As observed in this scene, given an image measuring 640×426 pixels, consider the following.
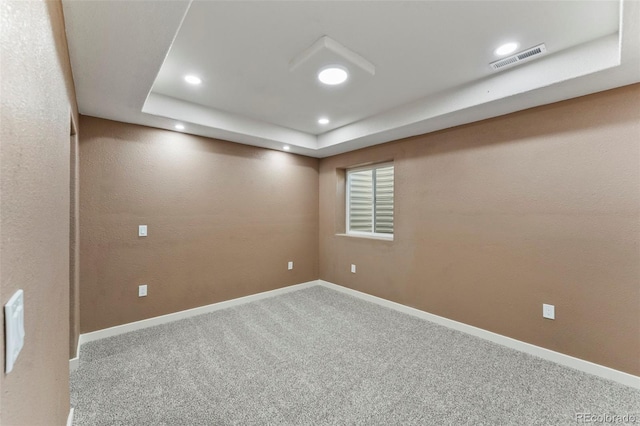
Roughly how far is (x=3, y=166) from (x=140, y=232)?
2.78 m

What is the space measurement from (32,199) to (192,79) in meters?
2.01

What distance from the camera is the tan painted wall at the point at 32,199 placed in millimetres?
537

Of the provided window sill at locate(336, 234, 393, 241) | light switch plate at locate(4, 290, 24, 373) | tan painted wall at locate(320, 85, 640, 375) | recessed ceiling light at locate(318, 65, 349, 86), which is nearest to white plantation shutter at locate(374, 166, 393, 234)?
window sill at locate(336, 234, 393, 241)

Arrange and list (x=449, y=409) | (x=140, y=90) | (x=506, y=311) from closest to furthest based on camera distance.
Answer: (x=449, y=409) < (x=140, y=90) < (x=506, y=311)

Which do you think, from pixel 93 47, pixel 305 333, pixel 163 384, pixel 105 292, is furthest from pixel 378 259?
pixel 93 47

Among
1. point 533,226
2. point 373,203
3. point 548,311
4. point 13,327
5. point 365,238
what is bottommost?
point 548,311

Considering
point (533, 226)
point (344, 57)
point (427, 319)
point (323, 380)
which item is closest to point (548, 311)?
point (533, 226)

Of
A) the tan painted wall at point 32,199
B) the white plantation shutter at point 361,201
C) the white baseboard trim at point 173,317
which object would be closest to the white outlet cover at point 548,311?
the white plantation shutter at point 361,201

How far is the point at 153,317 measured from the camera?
3008 millimetres

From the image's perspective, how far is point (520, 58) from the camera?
2.04 meters

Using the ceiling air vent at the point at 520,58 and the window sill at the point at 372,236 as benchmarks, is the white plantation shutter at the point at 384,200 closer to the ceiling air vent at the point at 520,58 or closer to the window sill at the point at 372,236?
the window sill at the point at 372,236

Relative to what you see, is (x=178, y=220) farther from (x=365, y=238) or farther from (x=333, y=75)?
(x=365, y=238)

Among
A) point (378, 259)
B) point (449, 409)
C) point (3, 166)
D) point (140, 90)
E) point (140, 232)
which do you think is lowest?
point (449, 409)

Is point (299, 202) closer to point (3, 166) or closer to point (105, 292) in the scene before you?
point (105, 292)
